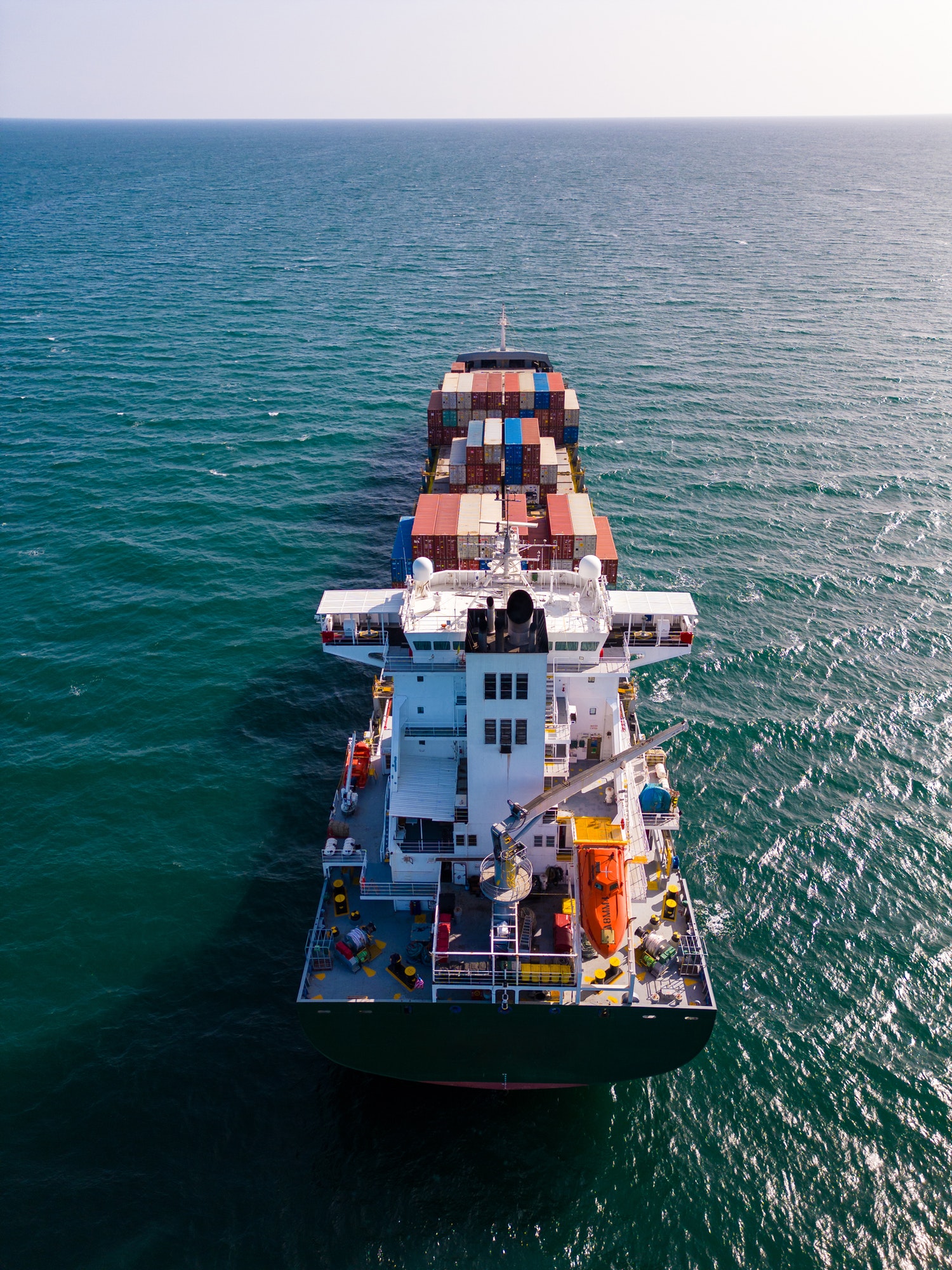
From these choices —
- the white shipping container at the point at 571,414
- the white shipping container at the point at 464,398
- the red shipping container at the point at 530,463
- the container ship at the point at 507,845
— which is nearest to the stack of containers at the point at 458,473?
the red shipping container at the point at 530,463

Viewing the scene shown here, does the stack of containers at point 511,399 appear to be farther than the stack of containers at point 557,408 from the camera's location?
Yes

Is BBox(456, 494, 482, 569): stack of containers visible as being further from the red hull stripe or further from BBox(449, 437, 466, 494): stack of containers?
the red hull stripe

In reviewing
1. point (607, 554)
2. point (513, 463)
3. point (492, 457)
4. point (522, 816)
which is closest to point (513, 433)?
point (492, 457)

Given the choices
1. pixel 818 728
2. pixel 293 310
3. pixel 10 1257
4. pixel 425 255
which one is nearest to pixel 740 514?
pixel 818 728

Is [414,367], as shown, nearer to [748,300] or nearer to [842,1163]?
[748,300]

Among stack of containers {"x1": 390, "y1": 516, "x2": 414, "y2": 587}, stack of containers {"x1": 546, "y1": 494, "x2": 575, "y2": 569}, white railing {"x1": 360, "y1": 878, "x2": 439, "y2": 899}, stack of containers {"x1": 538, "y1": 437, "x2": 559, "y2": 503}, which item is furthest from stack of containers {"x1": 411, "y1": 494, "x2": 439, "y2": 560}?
white railing {"x1": 360, "y1": 878, "x2": 439, "y2": 899}

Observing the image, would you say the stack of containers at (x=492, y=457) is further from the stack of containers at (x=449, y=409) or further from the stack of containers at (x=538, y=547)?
the stack of containers at (x=449, y=409)
